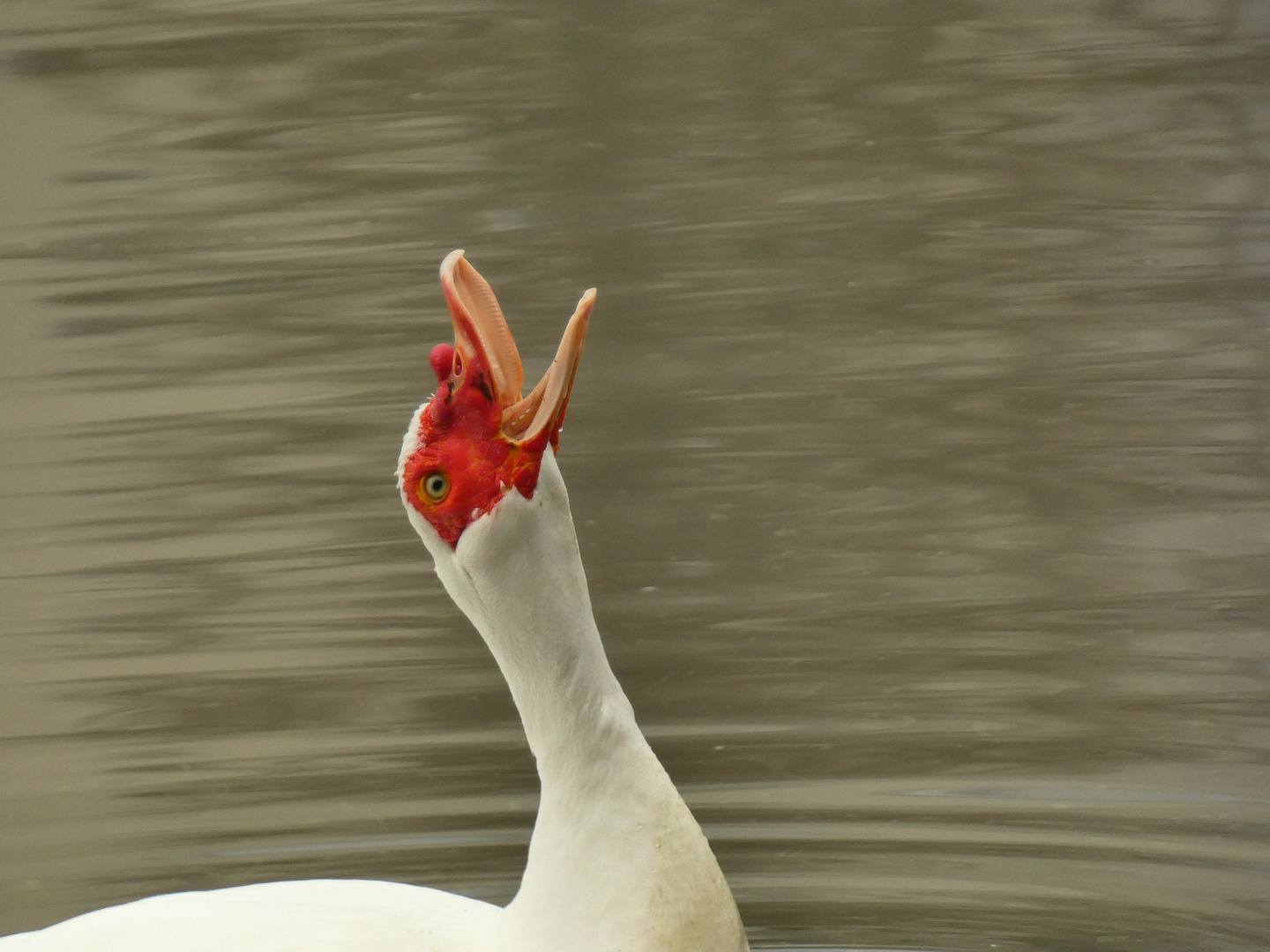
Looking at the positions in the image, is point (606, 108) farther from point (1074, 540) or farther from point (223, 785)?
point (223, 785)

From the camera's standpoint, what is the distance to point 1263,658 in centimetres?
223

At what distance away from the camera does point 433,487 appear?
1157mm

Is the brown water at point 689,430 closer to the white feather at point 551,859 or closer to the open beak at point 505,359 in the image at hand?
the white feather at point 551,859

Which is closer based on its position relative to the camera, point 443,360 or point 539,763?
point 443,360

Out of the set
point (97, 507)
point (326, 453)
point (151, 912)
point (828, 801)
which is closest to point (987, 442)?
point (828, 801)

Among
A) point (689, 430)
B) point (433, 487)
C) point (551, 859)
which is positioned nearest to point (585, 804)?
point (551, 859)

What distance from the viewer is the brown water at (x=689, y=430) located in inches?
81.7

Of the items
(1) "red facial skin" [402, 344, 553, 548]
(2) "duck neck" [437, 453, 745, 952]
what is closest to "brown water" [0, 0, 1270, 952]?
(2) "duck neck" [437, 453, 745, 952]

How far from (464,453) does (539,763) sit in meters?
0.28

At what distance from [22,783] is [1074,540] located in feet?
5.29

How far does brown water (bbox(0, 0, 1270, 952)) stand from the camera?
207 centimetres

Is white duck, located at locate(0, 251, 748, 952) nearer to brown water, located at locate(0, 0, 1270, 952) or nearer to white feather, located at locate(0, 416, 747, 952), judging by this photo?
white feather, located at locate(0, 416, 747, 952)

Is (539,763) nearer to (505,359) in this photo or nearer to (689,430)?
(505,359)

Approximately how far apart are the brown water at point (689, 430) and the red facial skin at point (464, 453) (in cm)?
86
